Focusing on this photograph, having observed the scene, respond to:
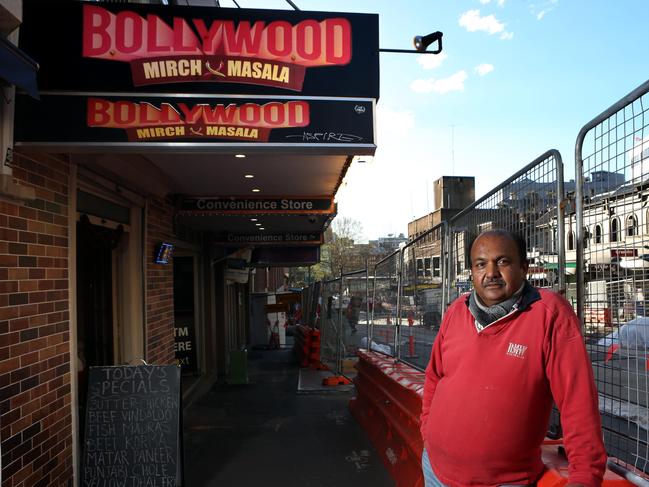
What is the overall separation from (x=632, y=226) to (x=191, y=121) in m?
2.69

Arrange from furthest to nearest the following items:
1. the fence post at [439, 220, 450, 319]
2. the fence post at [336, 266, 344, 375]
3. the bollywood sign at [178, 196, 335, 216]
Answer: the fence post at [336, 266, 344, 375]
the bollywood sign at [178, 196, 335, 216]
the fence post at [439, 220, 450, 319]

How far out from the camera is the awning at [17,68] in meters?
2.75

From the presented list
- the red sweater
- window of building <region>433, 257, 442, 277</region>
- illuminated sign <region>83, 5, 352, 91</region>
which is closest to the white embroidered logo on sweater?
the red sweater

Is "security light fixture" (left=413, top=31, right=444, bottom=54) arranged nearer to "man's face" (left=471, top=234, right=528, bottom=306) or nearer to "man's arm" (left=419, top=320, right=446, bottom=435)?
"man's face" (left=471, top=234, right=528, bottom=306)

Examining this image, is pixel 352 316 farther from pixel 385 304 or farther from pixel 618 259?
pixel 618 259

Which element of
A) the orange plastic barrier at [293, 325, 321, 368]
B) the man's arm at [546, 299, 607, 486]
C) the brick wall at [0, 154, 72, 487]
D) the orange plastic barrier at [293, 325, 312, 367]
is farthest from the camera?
the orange plastic barrier at [293, 325, 312, 367]

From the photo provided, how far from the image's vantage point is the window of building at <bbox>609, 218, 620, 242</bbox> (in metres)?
2.26

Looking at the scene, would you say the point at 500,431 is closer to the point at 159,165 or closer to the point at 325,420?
the point at 159,165

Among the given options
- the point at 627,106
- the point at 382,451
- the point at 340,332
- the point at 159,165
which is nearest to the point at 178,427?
the point at 382,451

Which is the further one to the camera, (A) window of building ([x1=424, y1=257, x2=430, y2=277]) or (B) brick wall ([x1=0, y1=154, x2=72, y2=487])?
(A) window of building ([x1=424, y1=257, x2=430, y2=277])

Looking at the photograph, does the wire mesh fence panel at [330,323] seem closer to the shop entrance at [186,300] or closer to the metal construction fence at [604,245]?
the shop entrance at [186,300]

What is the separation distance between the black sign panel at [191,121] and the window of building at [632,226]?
5.98 feet

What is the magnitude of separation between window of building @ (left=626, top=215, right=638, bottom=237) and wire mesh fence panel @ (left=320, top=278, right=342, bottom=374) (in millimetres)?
8780

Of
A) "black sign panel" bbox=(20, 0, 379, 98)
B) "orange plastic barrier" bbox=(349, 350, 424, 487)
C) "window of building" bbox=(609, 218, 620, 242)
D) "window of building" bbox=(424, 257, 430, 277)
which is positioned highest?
"black sign panel" bbox=(20, 0, 379, 98)
